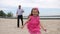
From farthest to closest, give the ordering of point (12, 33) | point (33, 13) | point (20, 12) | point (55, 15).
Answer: point (55, 15), point (20, 12), point (12, 33), point (33, 13)

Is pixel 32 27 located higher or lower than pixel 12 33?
higher

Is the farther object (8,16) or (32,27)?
(8,16)

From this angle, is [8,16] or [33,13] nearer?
[33,13]

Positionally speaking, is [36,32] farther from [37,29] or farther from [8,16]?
[8,16]

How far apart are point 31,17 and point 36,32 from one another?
0.49 m

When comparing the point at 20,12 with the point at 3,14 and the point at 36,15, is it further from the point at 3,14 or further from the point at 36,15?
the point at 3,14

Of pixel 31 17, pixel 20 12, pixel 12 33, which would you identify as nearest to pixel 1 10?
pixel 20 12

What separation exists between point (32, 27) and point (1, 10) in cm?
2809

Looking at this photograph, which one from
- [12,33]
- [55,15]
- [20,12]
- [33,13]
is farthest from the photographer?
[55,15]

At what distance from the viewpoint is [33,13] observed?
26.6ft

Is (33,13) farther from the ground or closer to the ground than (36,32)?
farther from the ground

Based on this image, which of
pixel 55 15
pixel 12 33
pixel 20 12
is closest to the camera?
pixel 12 33

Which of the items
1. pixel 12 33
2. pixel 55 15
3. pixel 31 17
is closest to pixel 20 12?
pixel 12 33

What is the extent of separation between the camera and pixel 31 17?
8.40 metres
